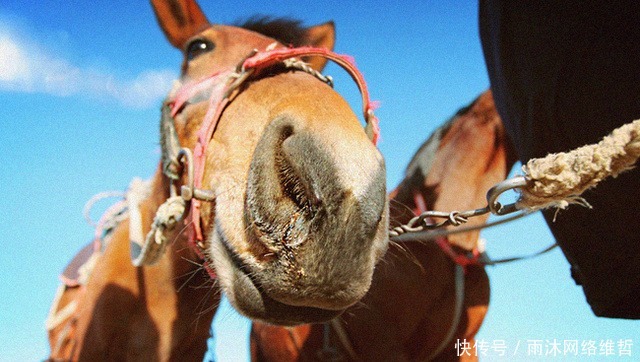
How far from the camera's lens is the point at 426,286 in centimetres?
335

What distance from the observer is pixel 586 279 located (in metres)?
1.87

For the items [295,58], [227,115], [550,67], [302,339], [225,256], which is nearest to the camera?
[225,256]

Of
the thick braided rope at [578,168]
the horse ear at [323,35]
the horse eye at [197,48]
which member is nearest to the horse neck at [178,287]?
the horse eye at [197,48]

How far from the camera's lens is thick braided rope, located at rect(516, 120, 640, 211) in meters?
1.22

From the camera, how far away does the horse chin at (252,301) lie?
4.76 ft

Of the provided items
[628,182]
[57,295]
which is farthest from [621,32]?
[57,295]

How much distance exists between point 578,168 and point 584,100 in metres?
0.42

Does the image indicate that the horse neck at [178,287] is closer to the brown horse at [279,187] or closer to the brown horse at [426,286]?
the brown horse at [279,187]

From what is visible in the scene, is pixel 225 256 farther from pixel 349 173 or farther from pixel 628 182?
pixel 628 182

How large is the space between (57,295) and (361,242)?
110 inches

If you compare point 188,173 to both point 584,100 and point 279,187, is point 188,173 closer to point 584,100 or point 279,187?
point 279,187

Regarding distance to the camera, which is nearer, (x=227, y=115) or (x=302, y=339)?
(x=227, y=115)

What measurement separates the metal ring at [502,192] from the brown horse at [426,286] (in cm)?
140

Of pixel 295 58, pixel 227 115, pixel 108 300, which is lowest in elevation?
pixel 108 300
